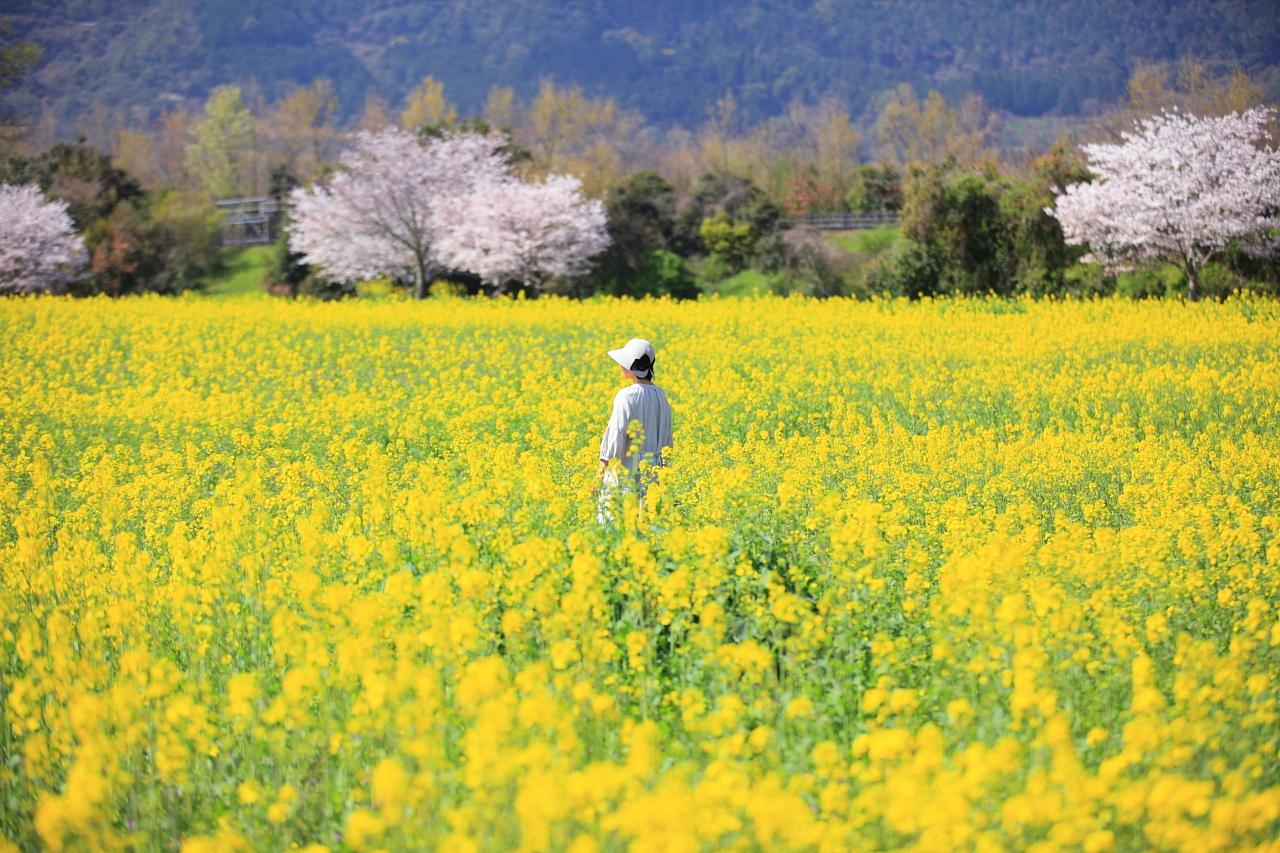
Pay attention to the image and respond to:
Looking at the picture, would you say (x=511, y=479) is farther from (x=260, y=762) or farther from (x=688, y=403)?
(x=688, y=403)

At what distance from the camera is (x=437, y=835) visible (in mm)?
3363

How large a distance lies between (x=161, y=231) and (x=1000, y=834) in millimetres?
44023

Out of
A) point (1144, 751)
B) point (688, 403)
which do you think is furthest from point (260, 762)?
point (688, 403)

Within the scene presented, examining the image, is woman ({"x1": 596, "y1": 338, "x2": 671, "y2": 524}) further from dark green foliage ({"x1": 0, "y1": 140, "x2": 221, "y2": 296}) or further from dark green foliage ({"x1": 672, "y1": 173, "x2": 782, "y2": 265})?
dark green foliage ({"x1": 0, "y1": 140, "x2": 221, "y2": 296})

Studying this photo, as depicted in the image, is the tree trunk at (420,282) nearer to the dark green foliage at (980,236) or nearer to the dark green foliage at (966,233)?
the dark green foliage at (980,236)

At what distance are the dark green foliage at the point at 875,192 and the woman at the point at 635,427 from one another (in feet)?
146

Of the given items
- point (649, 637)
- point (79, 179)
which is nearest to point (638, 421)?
point (649, 637)

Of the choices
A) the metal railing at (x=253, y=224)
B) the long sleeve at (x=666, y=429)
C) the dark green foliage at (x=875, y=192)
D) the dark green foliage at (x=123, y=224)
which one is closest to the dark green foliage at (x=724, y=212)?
the dark green foliage at (x=875, y=192)

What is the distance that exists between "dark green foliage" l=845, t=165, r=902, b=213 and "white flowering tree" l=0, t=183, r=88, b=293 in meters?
31.6

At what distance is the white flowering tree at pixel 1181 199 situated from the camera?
25.4 meters

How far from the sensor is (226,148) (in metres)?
77.3

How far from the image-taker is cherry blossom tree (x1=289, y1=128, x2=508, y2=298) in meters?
35.1

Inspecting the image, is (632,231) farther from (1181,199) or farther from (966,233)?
(1181,199)

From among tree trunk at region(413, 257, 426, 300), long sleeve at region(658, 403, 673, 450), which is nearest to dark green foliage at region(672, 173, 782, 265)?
tree trunk at region(413, 257, 426, 300)
